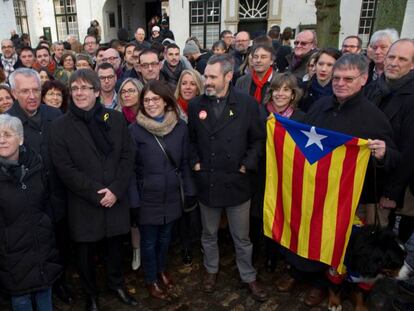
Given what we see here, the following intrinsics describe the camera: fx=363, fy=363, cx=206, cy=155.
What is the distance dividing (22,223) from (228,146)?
1.69 m

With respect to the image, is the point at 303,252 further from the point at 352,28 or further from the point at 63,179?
the point at 352,28

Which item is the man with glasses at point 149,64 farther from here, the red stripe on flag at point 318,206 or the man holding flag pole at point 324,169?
the red stripe on flag at point 318,206

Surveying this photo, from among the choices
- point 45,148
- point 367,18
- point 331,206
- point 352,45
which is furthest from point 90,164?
point 367,18

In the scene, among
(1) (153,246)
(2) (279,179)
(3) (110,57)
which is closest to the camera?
(2) (279,179)

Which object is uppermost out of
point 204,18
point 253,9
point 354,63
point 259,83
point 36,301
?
point 253,9

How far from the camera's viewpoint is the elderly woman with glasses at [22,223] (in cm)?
249

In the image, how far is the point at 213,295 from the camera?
11.4 ft

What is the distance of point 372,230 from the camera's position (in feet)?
8.95

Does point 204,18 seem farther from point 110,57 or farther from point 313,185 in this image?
point 313,185

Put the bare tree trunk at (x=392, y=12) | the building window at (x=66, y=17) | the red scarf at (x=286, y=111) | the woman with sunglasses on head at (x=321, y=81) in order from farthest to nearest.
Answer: the building window at (x=66, y=17), the bare tree trunk at (x=392, y=12), the woman with sunglasses on head at (x=321, y=81), the red scarf at (x=286, y=111)

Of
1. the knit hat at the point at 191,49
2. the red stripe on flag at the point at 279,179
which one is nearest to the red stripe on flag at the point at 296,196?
the red stripe on flag at the point at 279,179

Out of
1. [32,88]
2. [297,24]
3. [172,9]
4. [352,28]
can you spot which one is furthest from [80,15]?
[32,88]

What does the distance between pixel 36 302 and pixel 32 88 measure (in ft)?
5.80

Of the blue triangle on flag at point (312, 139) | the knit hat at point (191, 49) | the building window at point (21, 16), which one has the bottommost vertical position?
the blue triangle on flag at point (312, 139)
